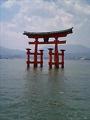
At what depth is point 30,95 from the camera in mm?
19719

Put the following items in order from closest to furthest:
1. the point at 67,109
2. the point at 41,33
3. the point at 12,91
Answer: the point at 67,109 → the point at 12,91 → the point at 41,33

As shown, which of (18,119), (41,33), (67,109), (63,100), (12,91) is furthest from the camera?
(41,33)

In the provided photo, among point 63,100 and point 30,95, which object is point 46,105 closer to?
point 63,100

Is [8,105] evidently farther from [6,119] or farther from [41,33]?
[41,33]

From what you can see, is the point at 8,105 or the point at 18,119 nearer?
the point at 18,119

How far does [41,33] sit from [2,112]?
34139mm

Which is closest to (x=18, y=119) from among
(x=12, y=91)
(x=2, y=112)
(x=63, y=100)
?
(x=2, y=112)

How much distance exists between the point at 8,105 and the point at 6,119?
2597mm

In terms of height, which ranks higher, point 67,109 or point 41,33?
point 41,33

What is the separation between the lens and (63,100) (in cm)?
1808

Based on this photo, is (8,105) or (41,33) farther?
(41,33)

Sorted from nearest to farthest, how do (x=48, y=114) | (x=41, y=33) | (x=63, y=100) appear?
(x=48, y=114)
(x=63, y=100)
(x=41, y=33)

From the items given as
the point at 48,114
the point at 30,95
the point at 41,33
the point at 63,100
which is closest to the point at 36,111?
the point at 48,114

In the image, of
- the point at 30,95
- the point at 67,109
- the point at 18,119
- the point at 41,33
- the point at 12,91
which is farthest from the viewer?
the point at 41,33
